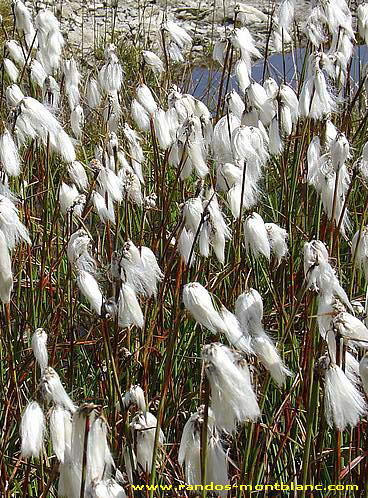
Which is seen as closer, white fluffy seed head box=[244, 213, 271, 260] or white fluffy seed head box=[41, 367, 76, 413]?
white fluffy seed head box=[41, 367, 76, 413]

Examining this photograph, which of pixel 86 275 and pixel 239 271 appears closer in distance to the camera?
pixel 86 275

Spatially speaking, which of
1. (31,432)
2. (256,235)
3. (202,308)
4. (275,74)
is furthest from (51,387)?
(275,74)

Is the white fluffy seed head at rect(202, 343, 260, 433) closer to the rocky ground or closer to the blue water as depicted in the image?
the blue water

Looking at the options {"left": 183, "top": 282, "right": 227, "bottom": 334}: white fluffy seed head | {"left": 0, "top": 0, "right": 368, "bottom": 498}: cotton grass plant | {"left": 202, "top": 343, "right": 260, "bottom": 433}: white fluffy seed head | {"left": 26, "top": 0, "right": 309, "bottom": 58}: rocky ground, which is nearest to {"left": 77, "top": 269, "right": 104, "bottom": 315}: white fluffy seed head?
{"left": 0, "top": 0, "right": 368, "bottom": 498}: cotton grass plant

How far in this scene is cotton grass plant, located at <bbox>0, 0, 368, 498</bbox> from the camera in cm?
98

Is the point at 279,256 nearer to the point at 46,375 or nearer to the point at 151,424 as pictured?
the point at 151,424

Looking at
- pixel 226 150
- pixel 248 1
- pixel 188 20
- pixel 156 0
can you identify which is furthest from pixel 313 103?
pixel 248 1

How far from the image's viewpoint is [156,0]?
8.13m

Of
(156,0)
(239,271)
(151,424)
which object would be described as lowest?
(151,424)

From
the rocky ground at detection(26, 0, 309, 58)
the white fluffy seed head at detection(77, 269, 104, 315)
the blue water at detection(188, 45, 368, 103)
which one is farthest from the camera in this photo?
the rocky ground at detection(26, 0, 309, 58)

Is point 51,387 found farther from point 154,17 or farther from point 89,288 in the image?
point 154,17

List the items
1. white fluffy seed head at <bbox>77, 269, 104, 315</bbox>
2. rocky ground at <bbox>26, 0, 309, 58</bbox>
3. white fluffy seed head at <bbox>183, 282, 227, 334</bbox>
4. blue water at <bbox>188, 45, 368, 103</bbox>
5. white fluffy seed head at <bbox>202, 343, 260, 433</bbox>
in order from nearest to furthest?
white fluffy seed head at <bbox>202, 343, 260, 433</bbox>
white fluffy seed head at <bbox>183, 282, 227, 334</bbox>
white fluffy seed head at <bbox>77, 269, 104, 315</bbox>
blue water at <bbox>188, 45, 368, 103</bbox>
rocky ground at <bbox>26, 0, 309, 58</bbox>

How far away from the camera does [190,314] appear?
1112 mm

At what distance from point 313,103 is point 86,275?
69cm
